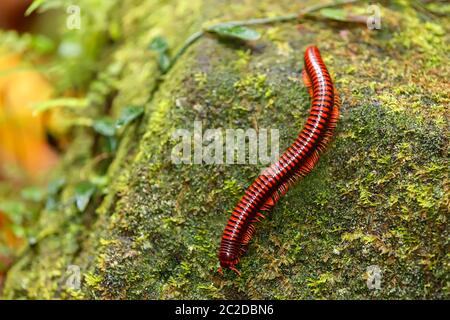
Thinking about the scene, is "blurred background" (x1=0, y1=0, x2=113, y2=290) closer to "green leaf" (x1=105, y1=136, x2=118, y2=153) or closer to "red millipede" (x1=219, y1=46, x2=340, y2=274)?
"green leaf" (x1=105, y1=136, x2=118, y2=153)

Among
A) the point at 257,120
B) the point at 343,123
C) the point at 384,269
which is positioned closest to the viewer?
the point at 384,269

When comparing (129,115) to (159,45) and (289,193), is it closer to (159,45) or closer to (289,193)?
(159,45)

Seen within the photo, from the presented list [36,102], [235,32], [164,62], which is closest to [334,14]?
[235,32]

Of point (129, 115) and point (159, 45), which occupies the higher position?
point (159, 45)
